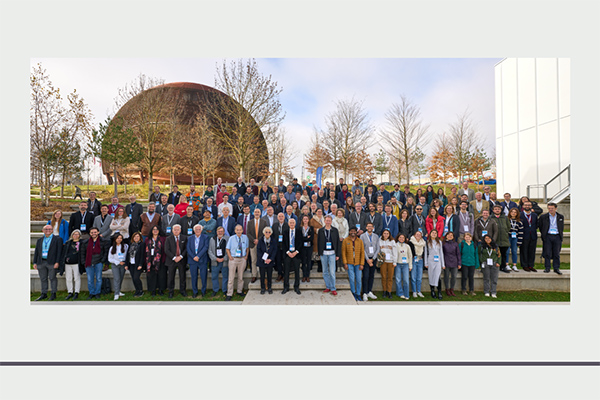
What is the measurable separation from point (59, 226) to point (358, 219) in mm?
8552

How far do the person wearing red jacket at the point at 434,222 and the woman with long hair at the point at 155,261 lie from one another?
7.57 m

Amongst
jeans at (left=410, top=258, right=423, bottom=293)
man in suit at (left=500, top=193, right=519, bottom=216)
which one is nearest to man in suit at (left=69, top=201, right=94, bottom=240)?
jeans at (left=410, top=258, right=423, bottom=293)

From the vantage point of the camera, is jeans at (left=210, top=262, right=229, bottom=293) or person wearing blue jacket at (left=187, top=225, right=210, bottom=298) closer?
person wearing blue jacket at (left=187, top=225, right=210, bottom=298)

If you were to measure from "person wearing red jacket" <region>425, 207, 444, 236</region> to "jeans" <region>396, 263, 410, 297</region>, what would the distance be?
135cm

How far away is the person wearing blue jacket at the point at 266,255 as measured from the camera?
727 cm

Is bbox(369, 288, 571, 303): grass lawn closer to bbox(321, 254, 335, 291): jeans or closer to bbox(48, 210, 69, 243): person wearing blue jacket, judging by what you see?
bbox(321, 254, 335, 291): jeans

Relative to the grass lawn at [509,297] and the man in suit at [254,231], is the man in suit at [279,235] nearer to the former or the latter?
the man in suit at [254,231]

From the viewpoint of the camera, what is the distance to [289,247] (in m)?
7.45

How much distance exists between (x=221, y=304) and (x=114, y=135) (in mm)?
13282

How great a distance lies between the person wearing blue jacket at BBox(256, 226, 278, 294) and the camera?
286 inches

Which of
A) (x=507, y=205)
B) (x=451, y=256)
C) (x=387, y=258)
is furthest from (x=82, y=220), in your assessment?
(x=507, y=205)

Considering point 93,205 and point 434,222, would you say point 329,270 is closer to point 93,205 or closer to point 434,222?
point 434,222
